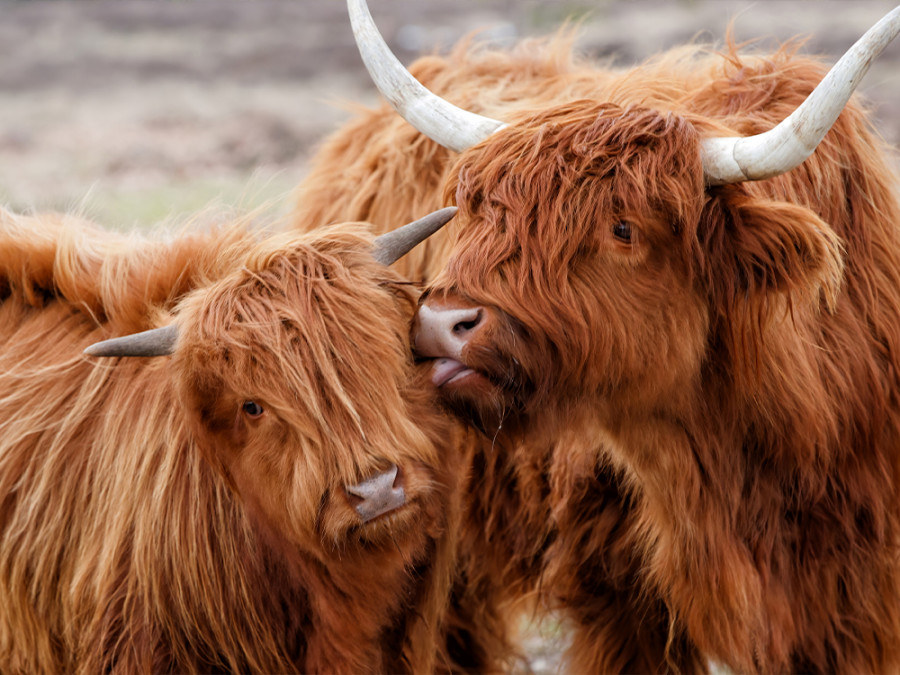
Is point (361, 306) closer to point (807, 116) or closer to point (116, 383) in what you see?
point (116, 383)

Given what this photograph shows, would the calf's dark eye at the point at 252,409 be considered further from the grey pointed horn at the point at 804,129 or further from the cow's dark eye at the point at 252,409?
the grey pointed horn at the point at 804,129

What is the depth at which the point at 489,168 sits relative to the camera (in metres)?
3.00

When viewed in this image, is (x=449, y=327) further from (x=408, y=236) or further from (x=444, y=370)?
(x=408, y=236)

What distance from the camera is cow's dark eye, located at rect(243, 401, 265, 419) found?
2738mm

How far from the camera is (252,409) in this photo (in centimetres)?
275

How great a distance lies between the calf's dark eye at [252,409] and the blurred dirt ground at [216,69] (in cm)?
803

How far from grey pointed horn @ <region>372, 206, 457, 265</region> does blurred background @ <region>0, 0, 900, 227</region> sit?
25.6 feet

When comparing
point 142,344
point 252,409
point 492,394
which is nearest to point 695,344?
point 492,394

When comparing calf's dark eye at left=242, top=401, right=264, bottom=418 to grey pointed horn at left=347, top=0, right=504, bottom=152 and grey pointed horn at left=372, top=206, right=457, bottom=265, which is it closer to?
grey pointed horn at left=372, top=206, right=457, bottom=265

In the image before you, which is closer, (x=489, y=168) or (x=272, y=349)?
(x=272, y=349)

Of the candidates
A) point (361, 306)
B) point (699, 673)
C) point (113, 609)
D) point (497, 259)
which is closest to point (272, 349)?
point (361, 306)

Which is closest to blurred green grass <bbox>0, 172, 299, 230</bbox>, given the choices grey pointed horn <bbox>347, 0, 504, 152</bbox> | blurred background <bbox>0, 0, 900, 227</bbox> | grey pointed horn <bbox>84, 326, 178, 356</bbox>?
blurred background <bbox>0, 0, 900, 227</bbox>

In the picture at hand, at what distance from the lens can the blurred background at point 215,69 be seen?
13.8 metres

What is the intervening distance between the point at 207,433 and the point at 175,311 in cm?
49
